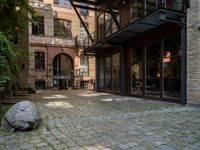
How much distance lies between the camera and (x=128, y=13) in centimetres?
1155

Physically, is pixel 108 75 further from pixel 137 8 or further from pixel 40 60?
pixel 40 60

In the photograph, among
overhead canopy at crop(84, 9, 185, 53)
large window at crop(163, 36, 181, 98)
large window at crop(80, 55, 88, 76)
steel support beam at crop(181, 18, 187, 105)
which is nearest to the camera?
overhead canopy at crop(84, 9, 185, 53)

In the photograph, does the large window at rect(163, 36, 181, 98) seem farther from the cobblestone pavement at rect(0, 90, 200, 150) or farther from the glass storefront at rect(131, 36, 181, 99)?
the cobblestone pavement at rect(0, 90, 200, 150)

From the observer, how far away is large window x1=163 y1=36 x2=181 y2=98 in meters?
8.20

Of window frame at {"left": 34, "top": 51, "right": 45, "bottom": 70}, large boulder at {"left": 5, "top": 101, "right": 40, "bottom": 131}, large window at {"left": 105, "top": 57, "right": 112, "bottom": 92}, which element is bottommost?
large boulder at {"left": 5, "top": 101, "right": 40, "bottom": 131}

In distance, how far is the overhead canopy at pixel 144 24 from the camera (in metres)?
7.36

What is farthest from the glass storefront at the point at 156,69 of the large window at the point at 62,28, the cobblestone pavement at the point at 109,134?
the large window at the point at 62,28

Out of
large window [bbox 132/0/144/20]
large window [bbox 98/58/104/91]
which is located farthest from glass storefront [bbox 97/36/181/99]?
large window [bbox 98/58/104/91]

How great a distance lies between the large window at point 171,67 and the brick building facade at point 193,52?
610 millimetres

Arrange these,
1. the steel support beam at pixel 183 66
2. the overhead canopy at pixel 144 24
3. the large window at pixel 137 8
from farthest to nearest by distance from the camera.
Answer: the large window at pixel 137 8
the steel support beam at pixel 183 66
the overhead canopy at pixel 144 24

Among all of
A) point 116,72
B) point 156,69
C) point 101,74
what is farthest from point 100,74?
point 156,69

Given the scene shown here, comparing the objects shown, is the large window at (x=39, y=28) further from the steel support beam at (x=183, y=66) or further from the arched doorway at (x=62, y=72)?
the steel support beam at (x=183, y=66)

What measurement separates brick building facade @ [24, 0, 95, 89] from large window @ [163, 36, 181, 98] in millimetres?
13494

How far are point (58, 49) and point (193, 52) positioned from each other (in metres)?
16.3
